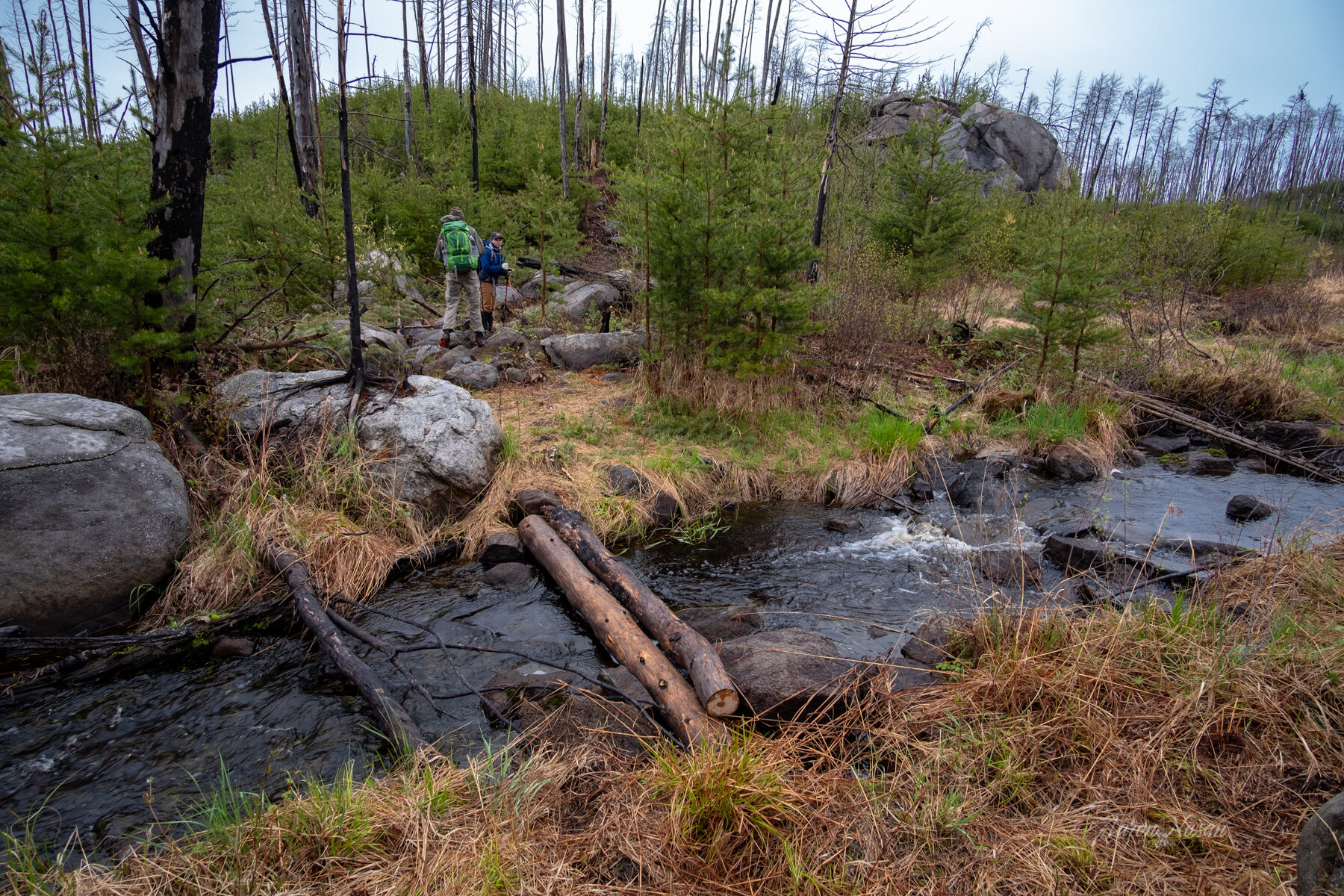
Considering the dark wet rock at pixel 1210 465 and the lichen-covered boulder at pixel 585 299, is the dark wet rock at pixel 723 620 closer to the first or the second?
the dark wet rock at pixel 1210 465

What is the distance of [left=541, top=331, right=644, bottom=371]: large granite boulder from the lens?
35.7 feet

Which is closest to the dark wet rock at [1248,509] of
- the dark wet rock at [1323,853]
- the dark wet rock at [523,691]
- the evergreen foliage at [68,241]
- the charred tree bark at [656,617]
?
the dark wet rock at [1323,853]

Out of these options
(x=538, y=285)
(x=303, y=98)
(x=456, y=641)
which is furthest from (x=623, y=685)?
(x=303, y=98)

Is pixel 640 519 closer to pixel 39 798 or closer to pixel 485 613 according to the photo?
pixel 485 613

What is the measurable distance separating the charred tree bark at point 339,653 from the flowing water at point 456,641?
215mm

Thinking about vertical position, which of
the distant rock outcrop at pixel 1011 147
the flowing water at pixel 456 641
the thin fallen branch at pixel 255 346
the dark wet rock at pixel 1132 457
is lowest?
the flowing water at pixel 456 641

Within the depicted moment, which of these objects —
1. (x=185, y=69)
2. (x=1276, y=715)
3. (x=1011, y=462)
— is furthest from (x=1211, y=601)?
(x=185, y=69)

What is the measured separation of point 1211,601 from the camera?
164 inches

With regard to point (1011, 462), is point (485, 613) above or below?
below

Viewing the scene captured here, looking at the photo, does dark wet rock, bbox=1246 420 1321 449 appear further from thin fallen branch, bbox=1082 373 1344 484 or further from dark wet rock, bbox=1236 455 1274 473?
dark wet rock, bbox=1236 455 1274 473

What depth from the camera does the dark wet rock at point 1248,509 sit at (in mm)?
6988

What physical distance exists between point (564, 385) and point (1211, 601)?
7982 mm

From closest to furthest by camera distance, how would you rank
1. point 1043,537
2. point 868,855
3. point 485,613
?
1. point 868,855
2. point 485,613
3. point 1043,537

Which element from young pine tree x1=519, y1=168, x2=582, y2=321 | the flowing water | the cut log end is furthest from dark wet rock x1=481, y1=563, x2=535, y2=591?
young pine tree x1=519, y1=168, x2=582, y2=321
